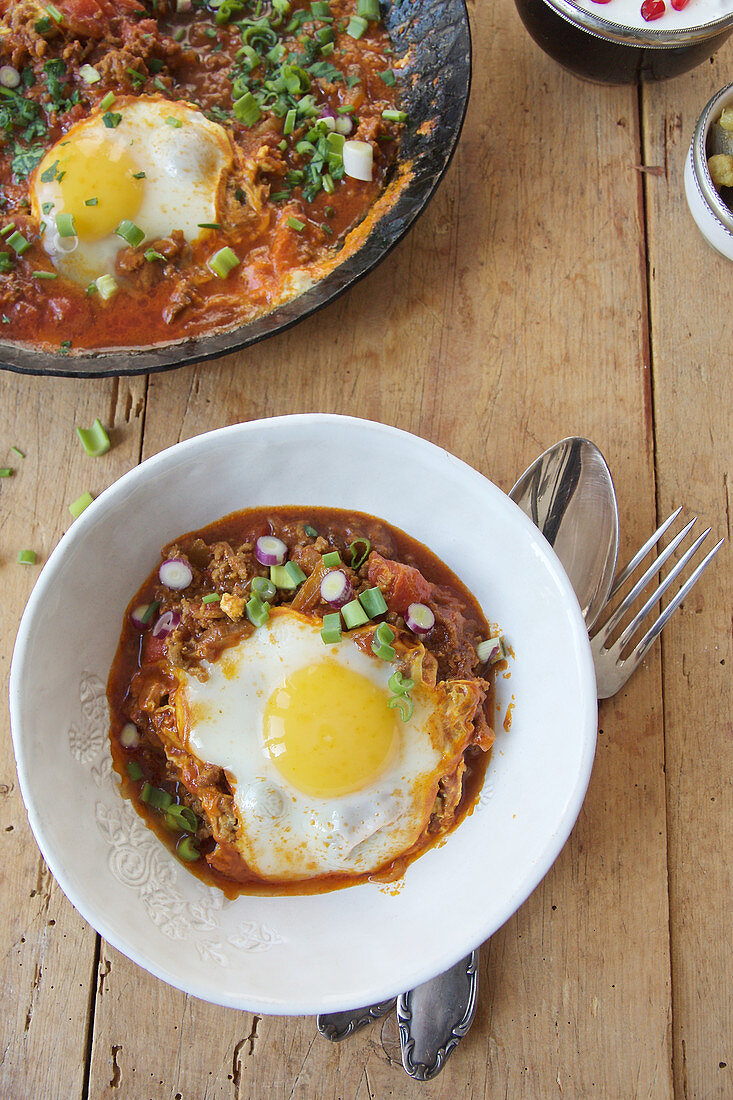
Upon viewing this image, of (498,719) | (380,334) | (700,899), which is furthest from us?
(380,334)

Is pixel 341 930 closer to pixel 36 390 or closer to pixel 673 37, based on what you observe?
pixel 36 390

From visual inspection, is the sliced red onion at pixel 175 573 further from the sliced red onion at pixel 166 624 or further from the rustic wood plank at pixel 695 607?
the rustic wood plank at pixel 695 607

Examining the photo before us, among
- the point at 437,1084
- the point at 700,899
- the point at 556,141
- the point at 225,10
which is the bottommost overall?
the point at 437,1084

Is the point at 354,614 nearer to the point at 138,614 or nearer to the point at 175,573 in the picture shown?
the point at 175,573

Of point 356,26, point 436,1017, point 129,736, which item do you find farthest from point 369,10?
point 436,1017

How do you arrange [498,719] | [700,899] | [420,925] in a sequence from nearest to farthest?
1. [420,925]
2. [498,719]
3. [700,899]

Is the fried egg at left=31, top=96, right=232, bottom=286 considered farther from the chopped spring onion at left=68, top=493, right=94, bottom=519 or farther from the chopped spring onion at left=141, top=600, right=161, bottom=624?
the chopped spring onion at left=141, top=600, right=161, bottom=624

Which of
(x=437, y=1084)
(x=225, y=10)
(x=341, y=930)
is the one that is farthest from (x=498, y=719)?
(x=225, y=10)
